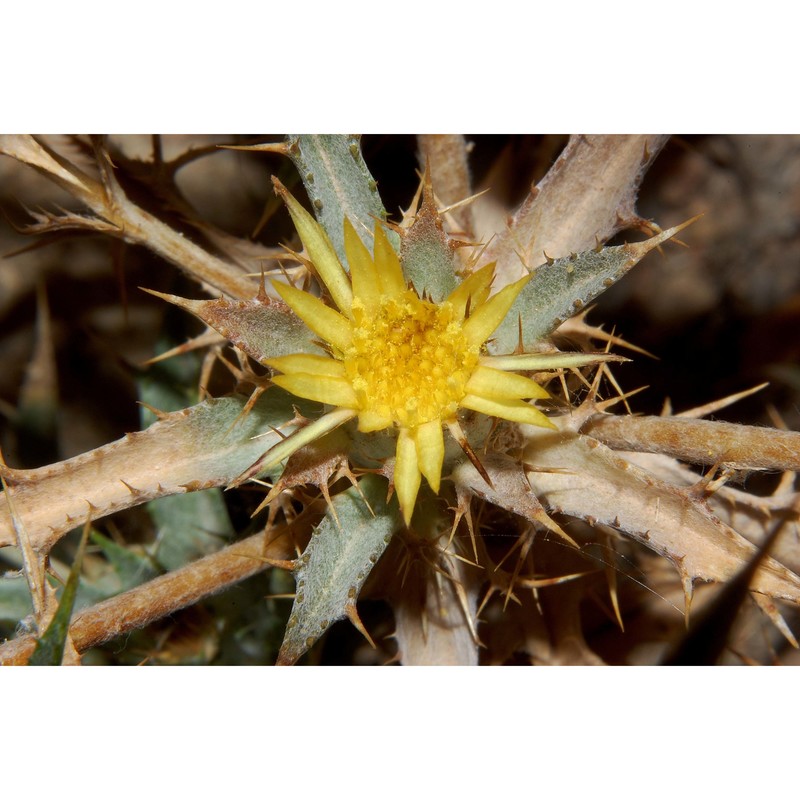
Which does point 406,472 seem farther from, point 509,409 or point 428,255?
point 428,255

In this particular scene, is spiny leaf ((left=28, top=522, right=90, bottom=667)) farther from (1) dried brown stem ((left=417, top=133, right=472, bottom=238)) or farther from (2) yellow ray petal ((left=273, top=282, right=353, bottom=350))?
(1) dried brown stem ((left=417, top=133, right=472, bottom=238))

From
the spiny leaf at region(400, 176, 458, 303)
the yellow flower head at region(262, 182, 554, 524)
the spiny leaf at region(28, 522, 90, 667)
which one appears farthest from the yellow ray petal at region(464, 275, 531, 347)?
the spiny leaf at region(28, 522, 90, 667)

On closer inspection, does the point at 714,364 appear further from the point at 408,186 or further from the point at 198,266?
the point at 198,266

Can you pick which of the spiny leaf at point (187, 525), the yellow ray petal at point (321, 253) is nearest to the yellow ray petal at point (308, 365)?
the yellow ray petal at point (321, 253)

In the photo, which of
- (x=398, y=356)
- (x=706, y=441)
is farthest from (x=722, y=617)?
(x=398, y=356)

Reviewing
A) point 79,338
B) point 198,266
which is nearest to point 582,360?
point 198,266

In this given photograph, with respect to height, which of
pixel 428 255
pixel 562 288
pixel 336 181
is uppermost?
pixel 336 181

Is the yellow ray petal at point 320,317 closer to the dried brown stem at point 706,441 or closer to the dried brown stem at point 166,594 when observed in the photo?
the dried brown stem at point 166,594

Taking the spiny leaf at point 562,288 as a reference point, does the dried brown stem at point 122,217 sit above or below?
above
